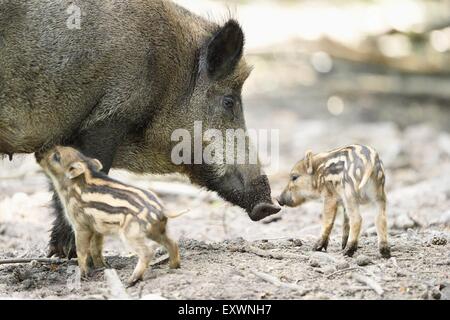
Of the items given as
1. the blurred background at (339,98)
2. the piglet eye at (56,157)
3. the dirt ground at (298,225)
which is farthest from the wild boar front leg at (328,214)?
the blurred background at (339,98)

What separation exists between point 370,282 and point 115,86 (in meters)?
2.74

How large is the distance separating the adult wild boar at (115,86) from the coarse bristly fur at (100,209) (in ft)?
1.56

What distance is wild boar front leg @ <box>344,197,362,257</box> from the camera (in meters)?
6.49

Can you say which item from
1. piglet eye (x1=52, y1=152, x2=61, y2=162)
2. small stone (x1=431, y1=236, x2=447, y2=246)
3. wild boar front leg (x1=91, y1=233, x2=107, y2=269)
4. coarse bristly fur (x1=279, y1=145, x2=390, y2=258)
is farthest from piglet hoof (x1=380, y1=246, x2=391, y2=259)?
piglet eye (x1=52, y1=152, x2=61, y2=162)

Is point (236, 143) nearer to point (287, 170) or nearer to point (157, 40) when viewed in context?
point (157, 40)

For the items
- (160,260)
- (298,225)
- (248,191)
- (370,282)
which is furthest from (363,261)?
(298,225)

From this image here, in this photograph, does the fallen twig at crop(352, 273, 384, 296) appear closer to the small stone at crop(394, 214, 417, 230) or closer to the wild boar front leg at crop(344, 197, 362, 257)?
the wild boar front leg at crop(344, 197, 362, 257)

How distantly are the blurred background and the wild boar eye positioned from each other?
2.35 metres

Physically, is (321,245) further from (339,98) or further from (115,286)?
(339,98)

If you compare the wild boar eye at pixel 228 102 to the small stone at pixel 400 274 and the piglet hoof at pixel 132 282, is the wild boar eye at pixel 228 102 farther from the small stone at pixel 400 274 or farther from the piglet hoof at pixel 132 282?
the small stone at pixel 400 274

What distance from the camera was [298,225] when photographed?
31.0 feet

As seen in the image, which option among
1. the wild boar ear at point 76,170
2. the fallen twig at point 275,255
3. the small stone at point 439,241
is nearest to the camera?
the wild boar ear at point 76,170

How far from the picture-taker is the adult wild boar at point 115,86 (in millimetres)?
6895
